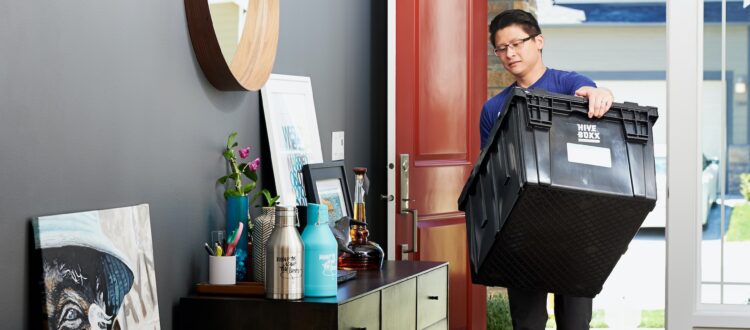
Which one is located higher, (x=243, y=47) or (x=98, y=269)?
(x=243, y=47)

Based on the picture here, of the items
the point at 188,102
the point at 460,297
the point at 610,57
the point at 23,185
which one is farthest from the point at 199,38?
the point at 610,57

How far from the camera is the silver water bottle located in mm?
2240

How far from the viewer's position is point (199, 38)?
2420 millimetres

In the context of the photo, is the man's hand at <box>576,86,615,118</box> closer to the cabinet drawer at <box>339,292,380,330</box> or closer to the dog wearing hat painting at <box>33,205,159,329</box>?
the cabinet drawer at <box>339,292,380,330</box>

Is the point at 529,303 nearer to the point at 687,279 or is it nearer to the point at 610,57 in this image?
the point at 687,279

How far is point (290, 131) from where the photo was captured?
314 cm

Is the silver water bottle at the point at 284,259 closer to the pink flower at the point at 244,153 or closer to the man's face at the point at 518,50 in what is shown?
the pink flower at the point at 244,153

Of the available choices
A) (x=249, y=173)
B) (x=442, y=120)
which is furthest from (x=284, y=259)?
(x=442, y=120)

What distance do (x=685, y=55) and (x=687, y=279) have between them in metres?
0.98

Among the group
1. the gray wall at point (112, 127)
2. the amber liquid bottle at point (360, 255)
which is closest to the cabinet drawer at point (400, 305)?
the amber liquid bottle at point (360, 255)

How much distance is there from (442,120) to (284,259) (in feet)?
7.47

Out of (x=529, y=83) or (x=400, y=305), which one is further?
(x=529, y=83)

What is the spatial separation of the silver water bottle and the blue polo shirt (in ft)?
3.02

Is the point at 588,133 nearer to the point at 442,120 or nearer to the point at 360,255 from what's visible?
the point at 360,255
